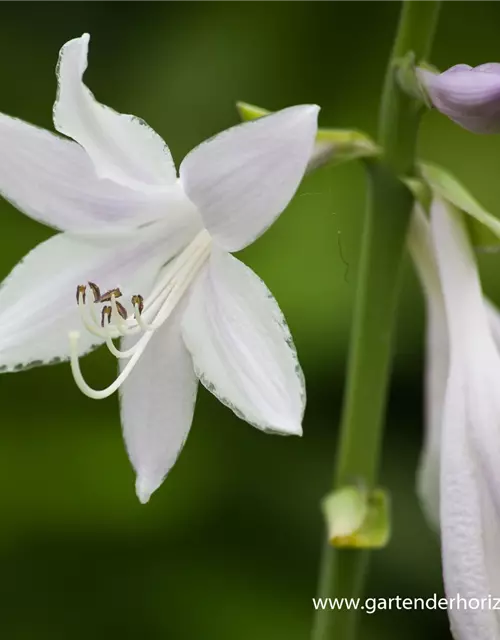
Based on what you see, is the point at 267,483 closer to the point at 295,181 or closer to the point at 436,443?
the point at 436,443

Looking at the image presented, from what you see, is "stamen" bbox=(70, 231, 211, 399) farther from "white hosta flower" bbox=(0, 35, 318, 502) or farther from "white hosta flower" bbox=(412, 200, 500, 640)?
"white hosta flower" bbox=(412, 200, 500, 640)

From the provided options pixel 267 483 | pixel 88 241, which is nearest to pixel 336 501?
pixel 88 241

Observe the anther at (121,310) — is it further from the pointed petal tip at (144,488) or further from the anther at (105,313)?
the pointed petal tip at (144,488)

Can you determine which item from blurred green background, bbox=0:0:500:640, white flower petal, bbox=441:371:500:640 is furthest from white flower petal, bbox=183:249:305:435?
blurred green background, bbox=0:0:500:640

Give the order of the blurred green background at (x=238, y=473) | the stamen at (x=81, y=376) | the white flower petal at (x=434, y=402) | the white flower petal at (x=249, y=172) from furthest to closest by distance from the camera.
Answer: the blurred green background at (x=238, y=473) < the white flower petal at (x=434, y=402) < the stamen at (x=81, y=376) < the white flower petal at (x=249, y=172)

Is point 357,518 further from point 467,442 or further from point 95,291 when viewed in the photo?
point 95,291

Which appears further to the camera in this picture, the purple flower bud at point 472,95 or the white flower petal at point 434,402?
the white flower petal at point 434,402

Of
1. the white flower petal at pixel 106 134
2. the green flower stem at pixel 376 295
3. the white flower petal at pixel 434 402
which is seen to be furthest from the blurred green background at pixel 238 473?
the white flower petal at pixel 106 134
